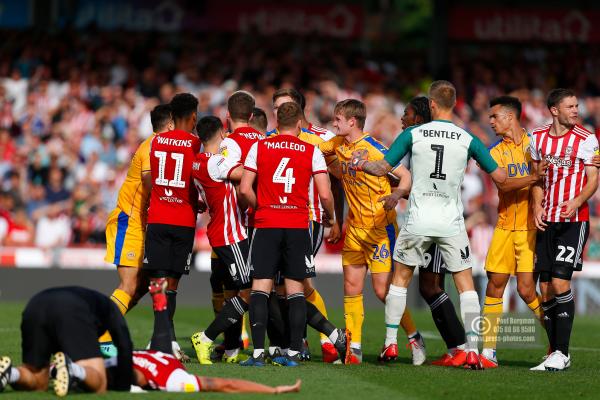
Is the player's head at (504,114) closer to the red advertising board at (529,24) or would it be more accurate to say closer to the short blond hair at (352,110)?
the short blond hair at (352,110)

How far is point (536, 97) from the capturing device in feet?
81.5

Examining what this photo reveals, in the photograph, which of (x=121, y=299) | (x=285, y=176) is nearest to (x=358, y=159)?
(x=285, y=176)

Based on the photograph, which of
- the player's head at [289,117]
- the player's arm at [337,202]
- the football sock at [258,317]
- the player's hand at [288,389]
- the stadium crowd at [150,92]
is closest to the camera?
the player's hand at [288,389]

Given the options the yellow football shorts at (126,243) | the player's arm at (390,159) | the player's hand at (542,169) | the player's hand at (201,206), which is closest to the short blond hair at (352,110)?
the player's arm at (390,159)

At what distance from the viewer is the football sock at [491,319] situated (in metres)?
10.2

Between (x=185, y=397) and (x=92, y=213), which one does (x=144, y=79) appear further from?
(x=185, y=397)

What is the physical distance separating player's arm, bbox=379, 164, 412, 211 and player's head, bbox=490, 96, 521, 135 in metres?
1.04

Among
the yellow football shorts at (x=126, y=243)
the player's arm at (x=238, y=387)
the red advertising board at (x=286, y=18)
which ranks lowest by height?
the player's arm at (x=238, y=387)

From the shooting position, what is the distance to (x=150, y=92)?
75.2 ft

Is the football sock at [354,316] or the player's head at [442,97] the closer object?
the player's head at [442,97]

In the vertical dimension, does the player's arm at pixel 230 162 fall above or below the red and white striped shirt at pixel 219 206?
above

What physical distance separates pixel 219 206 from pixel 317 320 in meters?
1.34

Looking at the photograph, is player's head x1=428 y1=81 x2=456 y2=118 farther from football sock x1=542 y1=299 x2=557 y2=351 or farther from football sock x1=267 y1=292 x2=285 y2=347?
football sock x1=267 y1=292 x2=285 y2=347

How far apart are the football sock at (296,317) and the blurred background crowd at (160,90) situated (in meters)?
9.67
